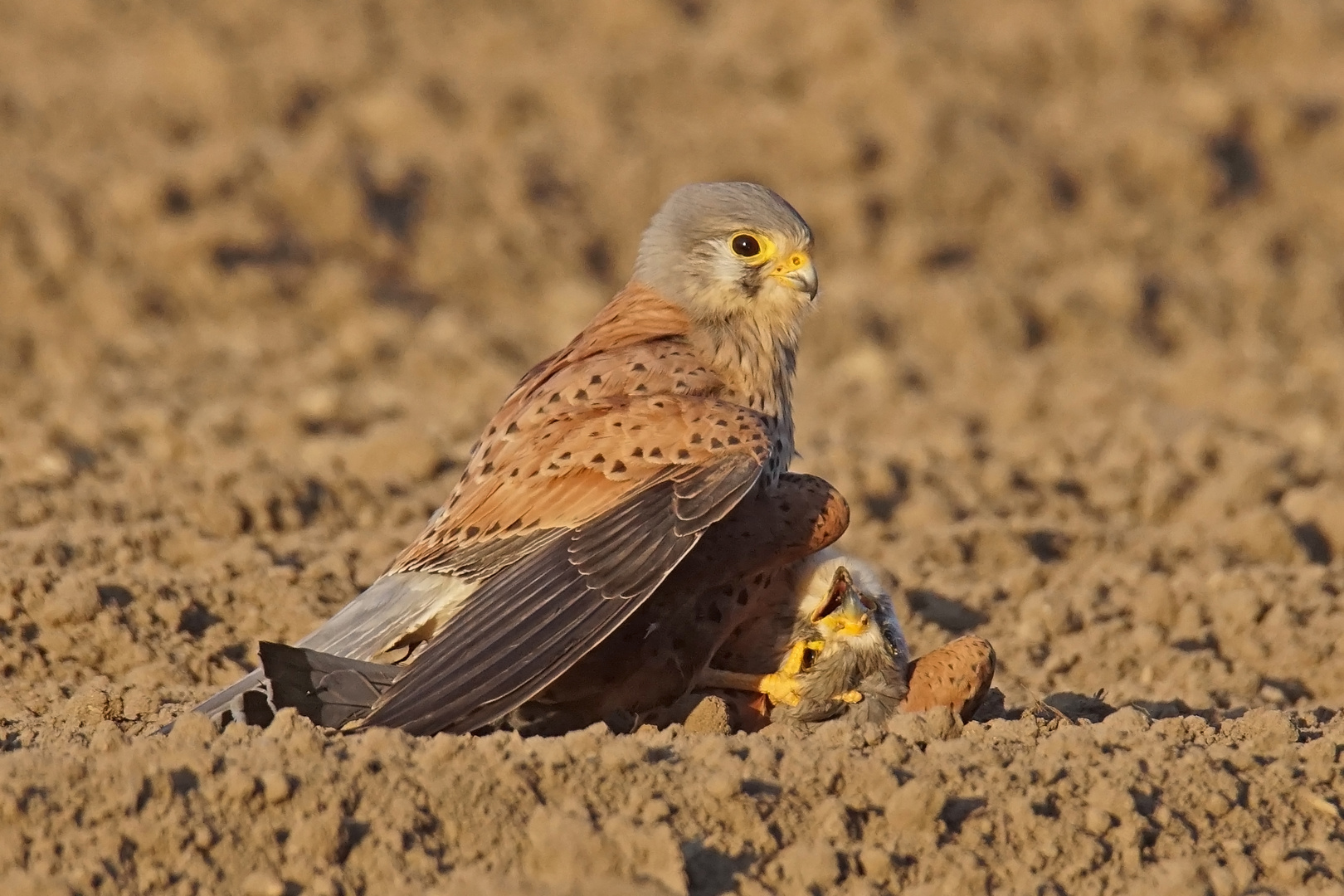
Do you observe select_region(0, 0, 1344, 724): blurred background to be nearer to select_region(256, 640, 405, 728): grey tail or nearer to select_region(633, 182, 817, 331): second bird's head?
select_region(256, 640, 405, 728): grey tail

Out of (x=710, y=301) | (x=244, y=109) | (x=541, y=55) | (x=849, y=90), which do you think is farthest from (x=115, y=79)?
(x=710, y=301)

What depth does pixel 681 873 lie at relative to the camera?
3941 mm

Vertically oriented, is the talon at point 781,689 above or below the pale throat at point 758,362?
below

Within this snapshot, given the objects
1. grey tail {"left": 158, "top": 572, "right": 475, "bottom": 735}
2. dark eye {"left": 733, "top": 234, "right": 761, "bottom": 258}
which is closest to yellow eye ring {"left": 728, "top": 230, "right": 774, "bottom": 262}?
dark eye {"left": 733, "top": 234, "right": 761, "bottom": 258}

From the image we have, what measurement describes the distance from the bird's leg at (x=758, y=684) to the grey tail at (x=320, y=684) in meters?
0.95

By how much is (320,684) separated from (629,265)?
25.0 feet

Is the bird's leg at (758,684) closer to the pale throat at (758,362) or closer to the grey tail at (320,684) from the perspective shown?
the pale throat at (758,362)

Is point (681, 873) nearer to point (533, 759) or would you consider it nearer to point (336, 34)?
point (533, 759)

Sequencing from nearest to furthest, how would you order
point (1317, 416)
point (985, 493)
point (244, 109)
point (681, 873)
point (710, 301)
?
point (681, 873)
point (710, 301)
point (985, 493)
point (1317, 416)
point (244, 109)

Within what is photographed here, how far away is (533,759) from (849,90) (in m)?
9.97

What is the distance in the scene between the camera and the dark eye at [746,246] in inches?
246

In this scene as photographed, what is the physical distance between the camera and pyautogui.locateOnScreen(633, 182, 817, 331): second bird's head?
6.16 metres

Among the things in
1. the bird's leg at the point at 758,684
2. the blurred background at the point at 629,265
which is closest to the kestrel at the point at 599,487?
the bird's leg at the point at 758,684

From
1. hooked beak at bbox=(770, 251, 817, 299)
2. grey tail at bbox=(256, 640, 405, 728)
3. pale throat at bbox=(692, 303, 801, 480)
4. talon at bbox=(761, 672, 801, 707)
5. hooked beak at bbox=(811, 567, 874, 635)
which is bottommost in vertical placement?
talon at bbox=(761, 672, 801, 707)
